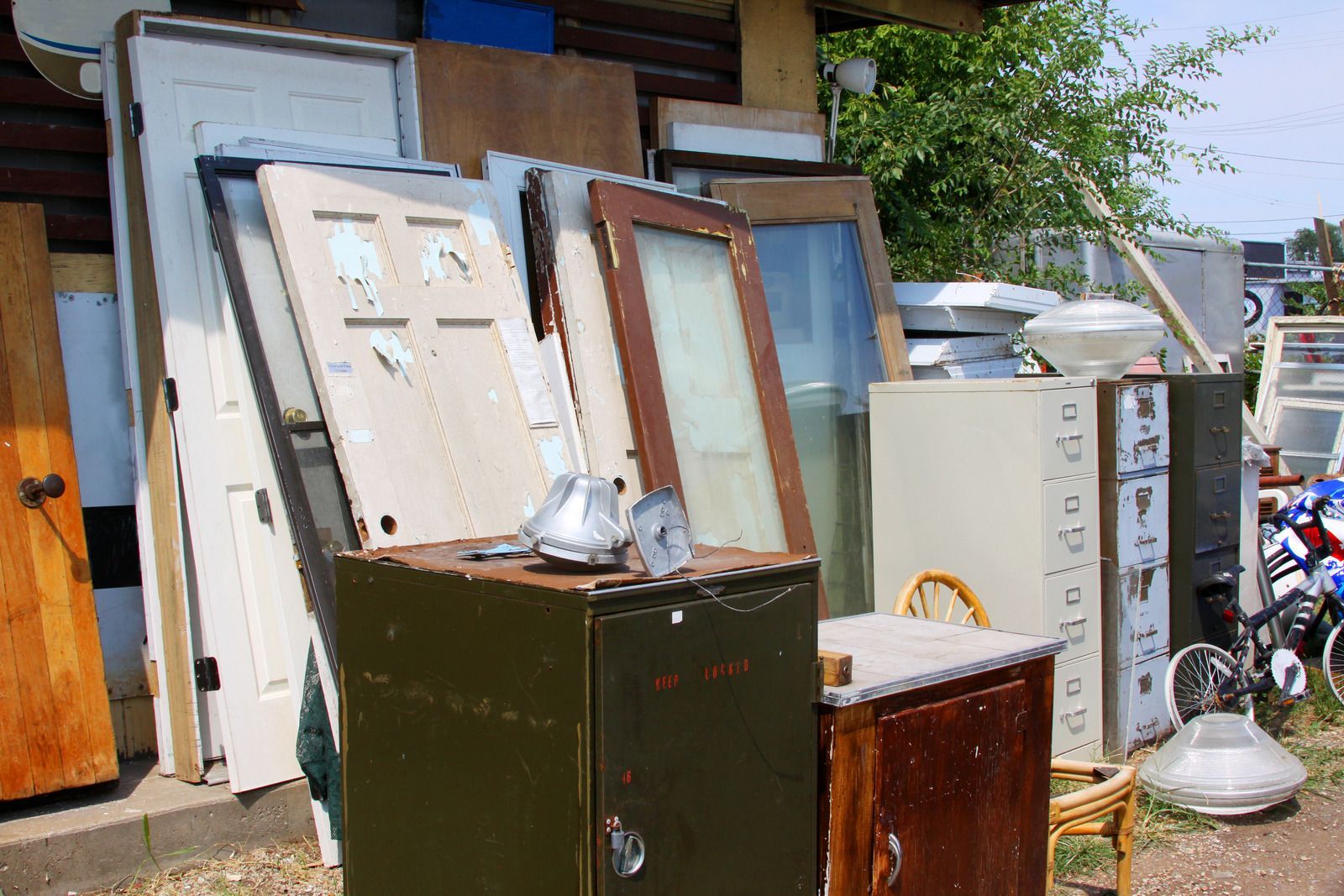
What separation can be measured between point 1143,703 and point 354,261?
3.47 metres

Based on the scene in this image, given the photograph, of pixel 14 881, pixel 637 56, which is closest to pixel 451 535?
pixel 14 881

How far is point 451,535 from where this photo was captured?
3.29 metres

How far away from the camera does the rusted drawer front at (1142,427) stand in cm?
450

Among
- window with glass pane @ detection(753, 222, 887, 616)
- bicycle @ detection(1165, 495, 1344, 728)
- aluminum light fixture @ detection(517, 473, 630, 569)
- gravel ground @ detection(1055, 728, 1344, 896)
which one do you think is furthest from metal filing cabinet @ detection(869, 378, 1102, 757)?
aluminum light fixture @ detection(517, 473, 630, 569)

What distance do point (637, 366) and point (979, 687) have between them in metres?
1.73

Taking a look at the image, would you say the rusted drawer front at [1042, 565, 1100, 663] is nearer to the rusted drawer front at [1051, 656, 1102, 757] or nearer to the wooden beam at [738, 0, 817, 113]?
the rusted drawer front at [1051, 656, 1102, 757]

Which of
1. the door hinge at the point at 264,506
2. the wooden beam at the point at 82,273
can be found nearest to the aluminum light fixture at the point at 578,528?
the door hinge at the point at 264,506

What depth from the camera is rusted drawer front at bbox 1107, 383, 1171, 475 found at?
14.8ft

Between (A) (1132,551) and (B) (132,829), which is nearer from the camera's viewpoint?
(B) (132,829)

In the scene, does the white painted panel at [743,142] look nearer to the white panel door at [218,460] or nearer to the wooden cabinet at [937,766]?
Answer: the white panel door at [218,460]

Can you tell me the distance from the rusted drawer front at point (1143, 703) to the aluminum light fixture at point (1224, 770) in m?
0.50

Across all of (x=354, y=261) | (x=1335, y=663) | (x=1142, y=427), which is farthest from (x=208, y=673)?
(x=1335, y=663)

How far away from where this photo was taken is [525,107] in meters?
4.38

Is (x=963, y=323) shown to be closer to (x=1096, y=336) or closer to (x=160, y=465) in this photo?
(x=1096, y=336)
